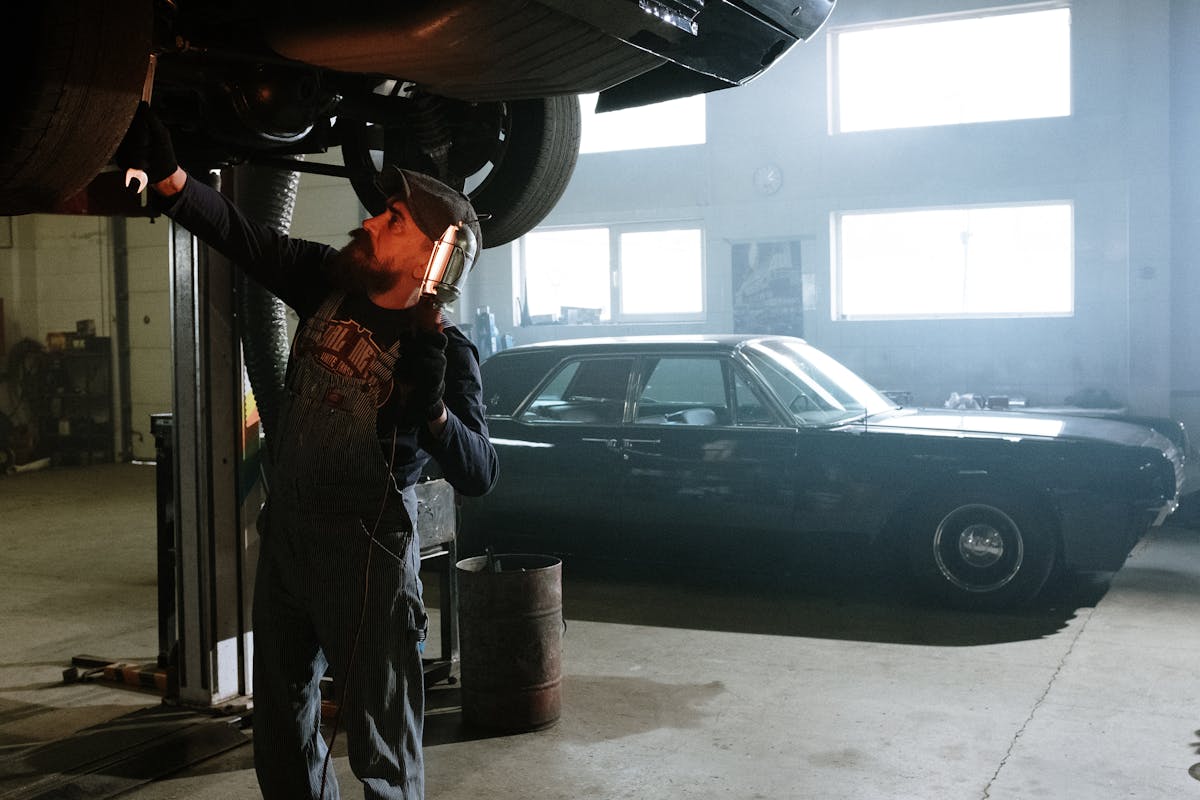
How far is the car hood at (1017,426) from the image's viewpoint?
17.0 feet

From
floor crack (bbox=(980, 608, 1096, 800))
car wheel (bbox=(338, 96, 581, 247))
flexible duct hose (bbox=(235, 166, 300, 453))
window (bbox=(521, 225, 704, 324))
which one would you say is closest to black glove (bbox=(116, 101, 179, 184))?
car wheel (bbox=(338, 96, 581, 247))

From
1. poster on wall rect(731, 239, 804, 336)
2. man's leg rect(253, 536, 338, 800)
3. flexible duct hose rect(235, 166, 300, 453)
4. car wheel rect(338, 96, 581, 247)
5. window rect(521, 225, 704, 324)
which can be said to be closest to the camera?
man's leg rect(253, 536, 338, 800)

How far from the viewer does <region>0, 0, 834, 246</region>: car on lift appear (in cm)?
203

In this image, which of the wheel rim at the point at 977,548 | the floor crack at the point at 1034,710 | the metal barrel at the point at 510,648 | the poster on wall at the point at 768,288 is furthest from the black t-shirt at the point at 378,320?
the poster on wall at the point at 768,288

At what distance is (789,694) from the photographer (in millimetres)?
4035

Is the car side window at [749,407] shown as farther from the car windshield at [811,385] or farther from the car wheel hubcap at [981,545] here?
the car wheel hubcap at [981,545]

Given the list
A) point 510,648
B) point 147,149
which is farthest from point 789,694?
point 147,149

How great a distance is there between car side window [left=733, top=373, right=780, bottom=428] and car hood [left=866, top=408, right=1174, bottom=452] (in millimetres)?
496

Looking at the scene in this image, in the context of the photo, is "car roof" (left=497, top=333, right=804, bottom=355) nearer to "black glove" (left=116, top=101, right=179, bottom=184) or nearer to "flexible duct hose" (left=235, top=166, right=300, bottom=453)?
"flexible duct hose" (left=235, top=166, right=300, bottom=453)

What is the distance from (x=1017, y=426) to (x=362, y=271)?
3.96 metres

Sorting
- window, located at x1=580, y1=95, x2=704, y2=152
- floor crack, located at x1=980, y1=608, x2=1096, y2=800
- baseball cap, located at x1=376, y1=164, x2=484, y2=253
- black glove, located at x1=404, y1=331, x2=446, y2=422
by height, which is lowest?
floor crack, located at x1=980, y1=608, x2=1096, y2=800

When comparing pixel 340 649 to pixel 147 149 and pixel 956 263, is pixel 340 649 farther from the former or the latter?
pixel 956 263

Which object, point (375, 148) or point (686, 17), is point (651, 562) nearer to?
point (375, 148)

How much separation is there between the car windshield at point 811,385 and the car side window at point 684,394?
233mm
